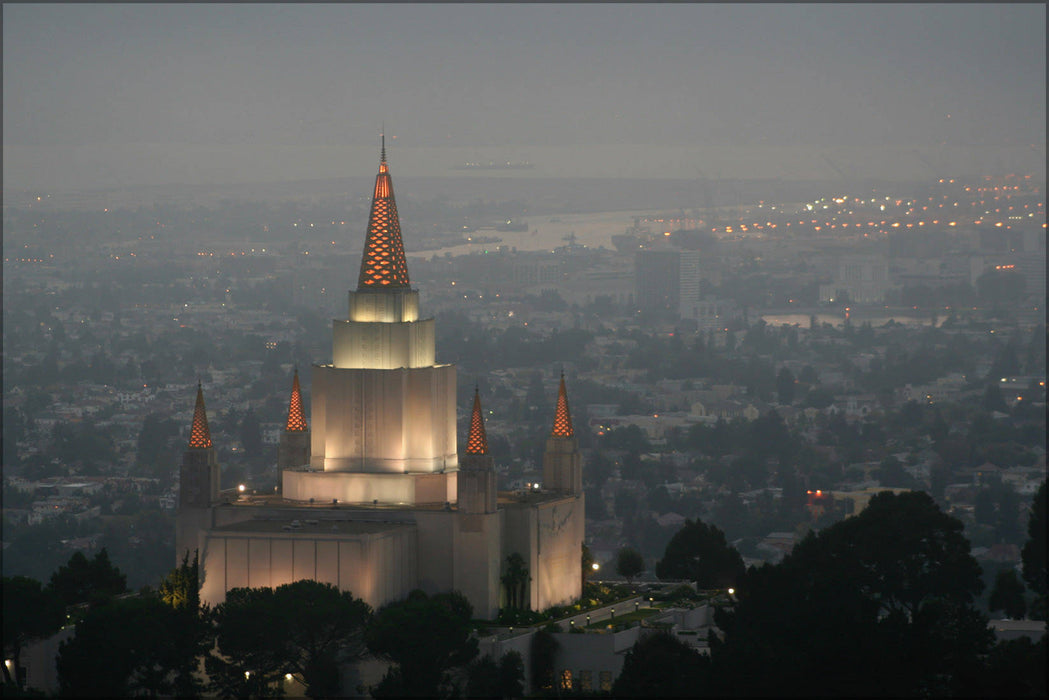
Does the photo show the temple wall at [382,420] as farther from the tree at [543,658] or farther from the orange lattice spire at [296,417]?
the tree at [543,658]

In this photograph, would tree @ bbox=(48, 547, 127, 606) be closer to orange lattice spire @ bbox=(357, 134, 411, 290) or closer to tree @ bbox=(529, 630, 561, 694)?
orange lattice spire @ bbox=(357, 134, 411, 290)

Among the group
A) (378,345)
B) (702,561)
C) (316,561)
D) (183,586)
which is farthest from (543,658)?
(702,561)

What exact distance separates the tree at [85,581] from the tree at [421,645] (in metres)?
7.48

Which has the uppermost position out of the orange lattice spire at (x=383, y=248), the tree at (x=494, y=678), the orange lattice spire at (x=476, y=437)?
the orange lattice spire at (x=383, y=248)

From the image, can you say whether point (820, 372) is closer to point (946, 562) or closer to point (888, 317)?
point (888, 317)

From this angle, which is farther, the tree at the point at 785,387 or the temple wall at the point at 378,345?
the tree at the point at 785,387

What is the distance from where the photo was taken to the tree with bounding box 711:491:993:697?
31562 mm

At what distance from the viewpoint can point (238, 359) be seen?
105 meters

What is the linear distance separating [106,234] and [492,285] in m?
22.0

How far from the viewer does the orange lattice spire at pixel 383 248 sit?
1563 inches

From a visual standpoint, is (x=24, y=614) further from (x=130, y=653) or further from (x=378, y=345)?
(x=378, y=345)

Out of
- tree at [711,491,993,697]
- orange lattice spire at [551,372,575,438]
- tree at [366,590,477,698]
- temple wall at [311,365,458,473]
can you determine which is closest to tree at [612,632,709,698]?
tree at [711,491,993,697]

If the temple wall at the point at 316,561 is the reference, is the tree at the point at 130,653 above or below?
below

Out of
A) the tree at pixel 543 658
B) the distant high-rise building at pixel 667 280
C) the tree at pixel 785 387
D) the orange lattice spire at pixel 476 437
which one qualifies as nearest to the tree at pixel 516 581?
the tree at pixel 543 658
